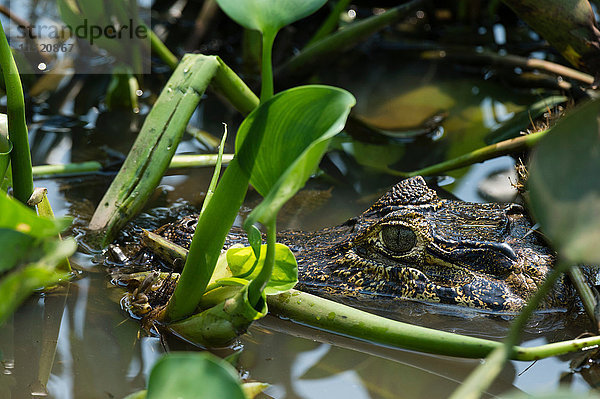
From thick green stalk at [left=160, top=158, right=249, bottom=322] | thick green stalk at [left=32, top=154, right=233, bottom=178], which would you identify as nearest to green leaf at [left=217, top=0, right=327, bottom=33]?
thick green stalk at [left=160, top=158, right=249, bottom=322]

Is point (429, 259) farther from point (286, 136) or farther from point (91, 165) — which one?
point (91, 165)

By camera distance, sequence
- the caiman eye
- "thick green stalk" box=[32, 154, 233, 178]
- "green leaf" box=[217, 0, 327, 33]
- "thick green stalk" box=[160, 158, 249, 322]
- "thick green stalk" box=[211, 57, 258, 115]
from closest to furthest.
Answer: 1. "green leaf" box=[217, 0, 327, 33]
2. "thick green stalk" box=[160, 158, 249, 322]
3. the caiman eye
4. "thick green stalk" box=[211, 57, 258, 115]
5. "thick green stalk" box=[32, 154, 233, 178]

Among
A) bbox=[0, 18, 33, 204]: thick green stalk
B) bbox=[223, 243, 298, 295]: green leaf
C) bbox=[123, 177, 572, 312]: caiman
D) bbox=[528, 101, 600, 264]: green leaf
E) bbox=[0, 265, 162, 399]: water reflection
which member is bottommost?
bbox=[0, 265, 162, 399]: water reflection

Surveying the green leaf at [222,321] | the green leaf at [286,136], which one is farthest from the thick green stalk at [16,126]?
the green leaf at [286,136]

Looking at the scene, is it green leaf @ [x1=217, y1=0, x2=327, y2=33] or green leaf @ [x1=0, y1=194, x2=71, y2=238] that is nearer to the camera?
green leaf @ [x1=0, y1=194, x2=71, y2=238]

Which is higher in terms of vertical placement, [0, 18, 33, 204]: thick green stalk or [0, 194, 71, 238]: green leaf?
[0, 194, 71, 238]: green leaf

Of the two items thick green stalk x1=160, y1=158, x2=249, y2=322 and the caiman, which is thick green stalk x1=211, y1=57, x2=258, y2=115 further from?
thick green stalk x1=160, y1=158, x2=249, y2=322

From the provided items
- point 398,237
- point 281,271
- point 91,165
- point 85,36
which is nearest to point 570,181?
point 281,271
